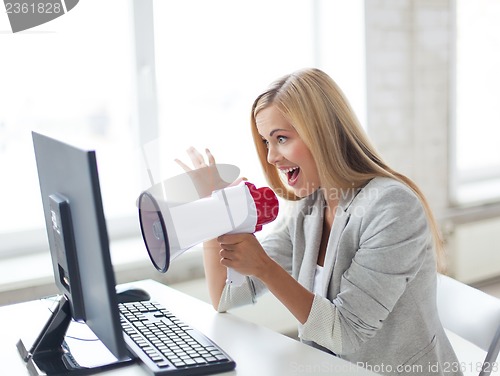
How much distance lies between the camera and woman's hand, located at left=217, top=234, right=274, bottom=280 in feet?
4.85

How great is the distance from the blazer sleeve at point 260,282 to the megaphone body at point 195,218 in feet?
1.01

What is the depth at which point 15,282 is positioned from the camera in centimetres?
237

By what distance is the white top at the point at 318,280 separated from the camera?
1757mm

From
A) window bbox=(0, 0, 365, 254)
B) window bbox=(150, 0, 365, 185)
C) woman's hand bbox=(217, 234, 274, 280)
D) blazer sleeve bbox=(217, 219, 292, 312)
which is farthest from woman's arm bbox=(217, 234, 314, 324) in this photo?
Result: window bbox=(150, 0, 365, 185)

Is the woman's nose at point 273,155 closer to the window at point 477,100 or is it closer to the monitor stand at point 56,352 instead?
the monitor stand at point 56,352

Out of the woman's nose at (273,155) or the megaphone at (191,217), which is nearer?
the megaphone at (191,217)

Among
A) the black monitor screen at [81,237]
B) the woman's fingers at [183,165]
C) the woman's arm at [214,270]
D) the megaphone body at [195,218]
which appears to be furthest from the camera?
the woman's arm at [214,270]

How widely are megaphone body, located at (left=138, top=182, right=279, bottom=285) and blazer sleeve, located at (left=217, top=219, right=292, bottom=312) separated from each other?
0.31m

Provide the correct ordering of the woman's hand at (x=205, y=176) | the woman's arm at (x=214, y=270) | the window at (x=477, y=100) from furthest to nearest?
the window at (x=477, y=100) → the woman's arm at (x=214, y=270) → the woman's hand at (x=205, y=176)

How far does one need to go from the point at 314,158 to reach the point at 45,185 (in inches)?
25.2

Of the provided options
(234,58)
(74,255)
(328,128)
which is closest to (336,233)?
(328,128)

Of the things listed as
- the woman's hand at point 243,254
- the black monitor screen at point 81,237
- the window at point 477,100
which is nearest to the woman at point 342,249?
the woman's hand at point 243,254

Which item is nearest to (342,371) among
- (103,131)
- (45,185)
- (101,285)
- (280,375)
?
(280,375)

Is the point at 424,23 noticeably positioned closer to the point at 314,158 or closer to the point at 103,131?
the point at 103,131
